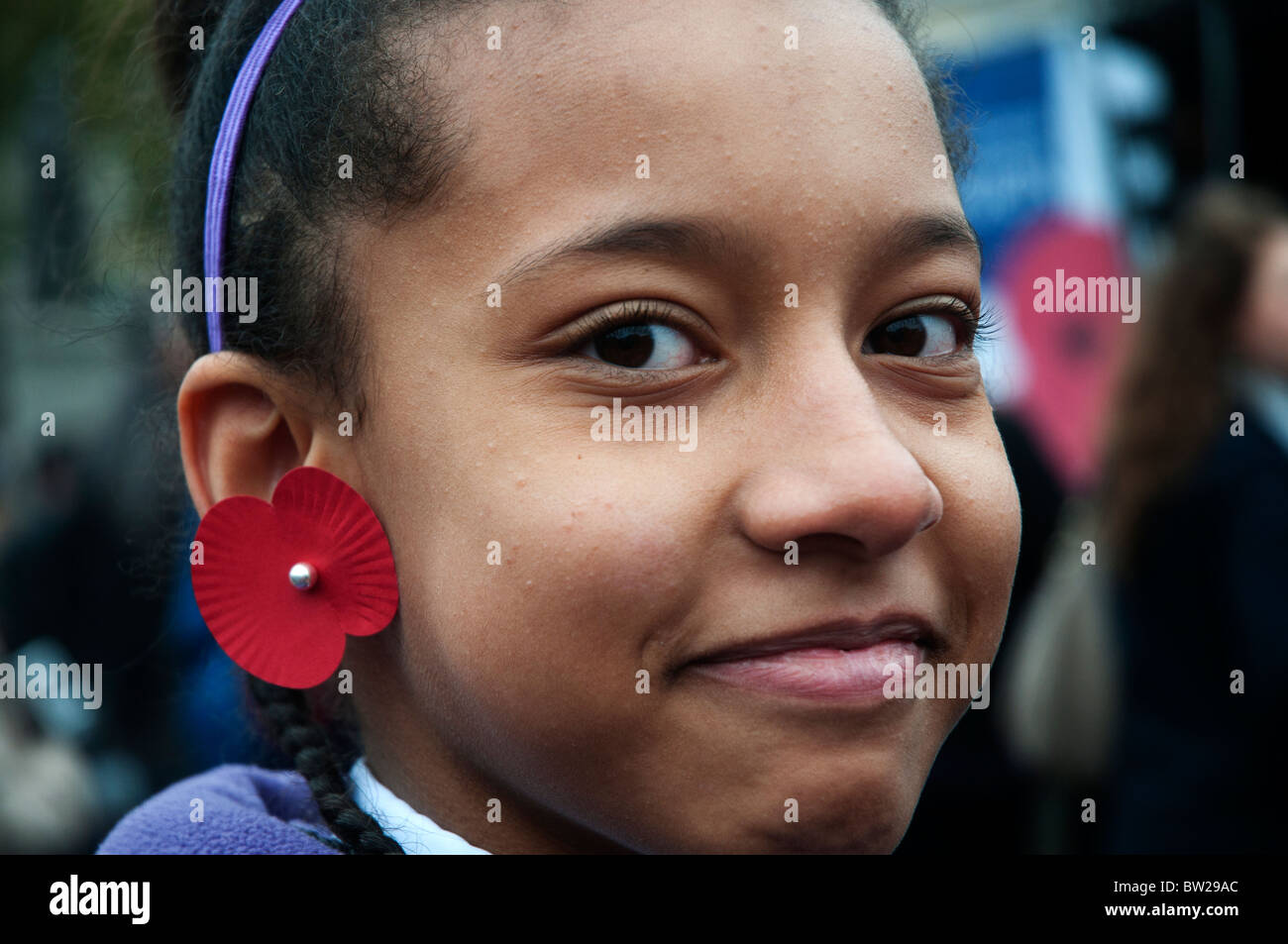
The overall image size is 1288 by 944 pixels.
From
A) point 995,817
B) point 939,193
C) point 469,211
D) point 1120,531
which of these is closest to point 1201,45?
point 1120,531

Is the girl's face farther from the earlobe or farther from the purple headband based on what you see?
the purple headband

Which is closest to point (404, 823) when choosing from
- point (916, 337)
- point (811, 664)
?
point (811, 664)

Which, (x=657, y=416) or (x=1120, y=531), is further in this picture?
(x=1120, y=531)

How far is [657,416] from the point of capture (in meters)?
1.36

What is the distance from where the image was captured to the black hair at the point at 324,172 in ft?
4.84

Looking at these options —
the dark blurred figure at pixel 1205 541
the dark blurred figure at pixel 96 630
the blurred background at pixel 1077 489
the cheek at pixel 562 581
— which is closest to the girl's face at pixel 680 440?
the cheek at pixel 562 581

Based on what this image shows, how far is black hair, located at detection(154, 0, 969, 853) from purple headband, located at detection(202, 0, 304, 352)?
0.4 inches

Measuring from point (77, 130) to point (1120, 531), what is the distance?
2.75 m

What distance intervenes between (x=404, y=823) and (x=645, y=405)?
60cm

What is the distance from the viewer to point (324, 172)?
1536 millimetres

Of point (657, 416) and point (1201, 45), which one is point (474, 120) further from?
point (1201, 45)

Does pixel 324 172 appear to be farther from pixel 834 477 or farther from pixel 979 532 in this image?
pixel 979 532

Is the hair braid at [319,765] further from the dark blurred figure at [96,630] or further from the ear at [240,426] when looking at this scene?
the dark blurred figure at [96,630]

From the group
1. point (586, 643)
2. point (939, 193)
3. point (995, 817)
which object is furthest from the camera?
point (995, 817)
